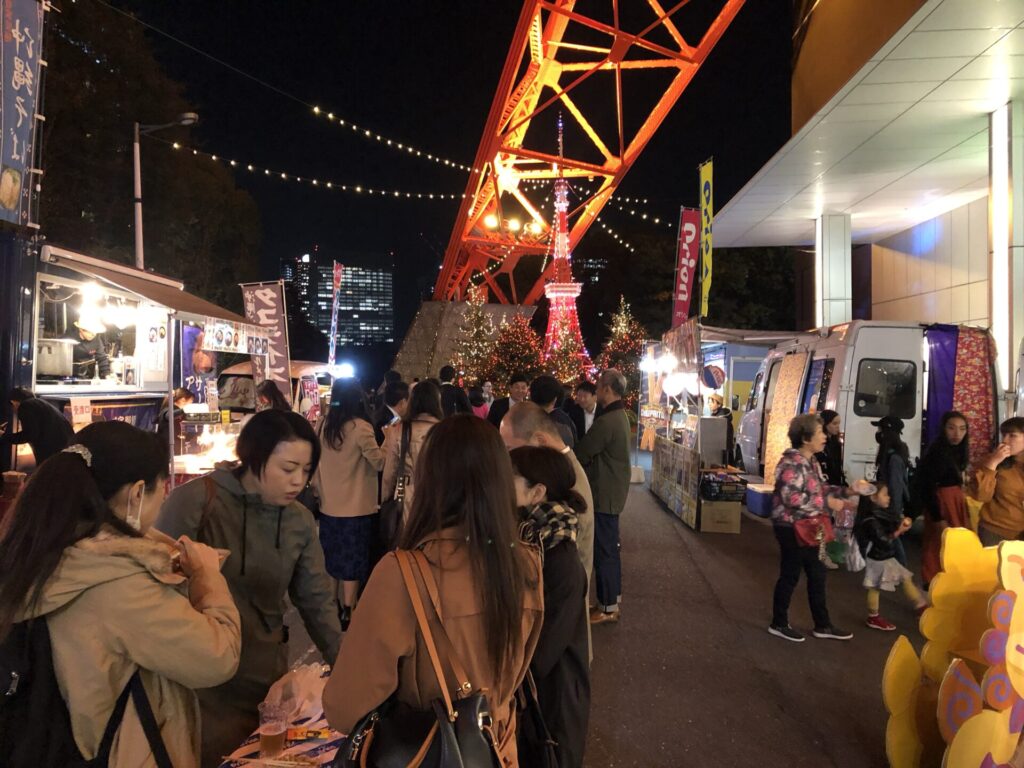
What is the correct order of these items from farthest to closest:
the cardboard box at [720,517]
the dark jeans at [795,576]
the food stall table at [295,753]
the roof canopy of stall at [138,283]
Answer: the cardboard box at [720,517] → the roof canopy of stall at [138,283] → the dark jeans at [795,576] → the food stall table at [295,753]

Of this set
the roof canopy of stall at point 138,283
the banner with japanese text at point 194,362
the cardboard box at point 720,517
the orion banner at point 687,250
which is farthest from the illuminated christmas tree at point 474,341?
the roof canopy of stall at point 138,283

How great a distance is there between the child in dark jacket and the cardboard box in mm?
2969

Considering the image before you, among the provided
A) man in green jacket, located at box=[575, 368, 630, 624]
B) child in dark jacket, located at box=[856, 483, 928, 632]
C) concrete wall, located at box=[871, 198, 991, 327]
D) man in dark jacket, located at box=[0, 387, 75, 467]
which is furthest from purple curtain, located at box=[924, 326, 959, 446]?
man in dark jacket, located at box=[0, 387, 75, 467]

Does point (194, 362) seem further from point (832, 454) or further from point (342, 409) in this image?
point (832, 454)

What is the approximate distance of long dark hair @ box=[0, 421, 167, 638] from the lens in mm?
1370

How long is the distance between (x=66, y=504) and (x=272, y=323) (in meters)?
6.83

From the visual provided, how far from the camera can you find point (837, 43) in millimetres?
8711

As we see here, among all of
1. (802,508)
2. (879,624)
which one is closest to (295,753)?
(802,508)

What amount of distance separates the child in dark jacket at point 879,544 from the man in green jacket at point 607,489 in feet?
6.07

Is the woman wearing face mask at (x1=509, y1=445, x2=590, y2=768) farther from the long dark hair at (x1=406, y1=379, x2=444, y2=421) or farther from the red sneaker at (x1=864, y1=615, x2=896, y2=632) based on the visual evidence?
the red sneaker at (x1=864, y1=615, x2=896, y2=632)

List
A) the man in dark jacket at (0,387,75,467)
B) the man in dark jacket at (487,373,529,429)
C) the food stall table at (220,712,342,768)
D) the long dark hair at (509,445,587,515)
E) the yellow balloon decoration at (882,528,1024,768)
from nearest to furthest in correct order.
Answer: the food stall table at (220,712,342,768) < the long dark hair at (509,445,587,515) < the yellow balloon decoration at (882,528,1024,768) < the man in dark jacket at (0,387,75,467) < the man in dark jacket at (487,373,529,429)

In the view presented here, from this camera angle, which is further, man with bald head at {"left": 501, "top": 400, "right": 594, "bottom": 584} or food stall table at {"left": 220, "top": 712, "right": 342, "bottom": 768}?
man with bald head at {"left": 501, "top": 400, "right": 594, "bottom": 584}

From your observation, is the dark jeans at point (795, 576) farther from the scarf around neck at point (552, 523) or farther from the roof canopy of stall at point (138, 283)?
the roof canopy of stall at point (138, 283)

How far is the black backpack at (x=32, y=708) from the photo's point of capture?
1.40 metres
